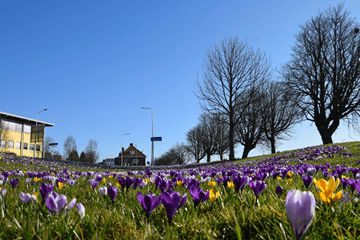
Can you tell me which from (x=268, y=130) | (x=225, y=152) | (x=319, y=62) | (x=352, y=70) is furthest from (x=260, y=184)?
(x=225, y=152)

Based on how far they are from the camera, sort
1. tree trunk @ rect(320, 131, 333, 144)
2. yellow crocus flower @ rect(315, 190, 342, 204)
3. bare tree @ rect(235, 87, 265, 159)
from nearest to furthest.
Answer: yellow crocus flower @ rect(315, 190, 342, 204), tree trunk @ rect(320, 131, 333, 144), bare tree @ rect(235, 87, 265, 159)

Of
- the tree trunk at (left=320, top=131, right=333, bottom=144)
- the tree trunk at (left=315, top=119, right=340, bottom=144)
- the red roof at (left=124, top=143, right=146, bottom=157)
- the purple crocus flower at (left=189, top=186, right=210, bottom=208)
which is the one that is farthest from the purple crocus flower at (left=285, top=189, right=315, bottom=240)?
the red roof at (left=124, top=143, right=146, bottom=157)

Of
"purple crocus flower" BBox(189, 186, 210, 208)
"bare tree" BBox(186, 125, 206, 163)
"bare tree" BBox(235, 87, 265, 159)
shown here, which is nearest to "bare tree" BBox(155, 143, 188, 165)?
"bare tree" BBox(186, 125, 206, 163)

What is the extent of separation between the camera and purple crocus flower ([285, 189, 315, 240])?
2.82 feet

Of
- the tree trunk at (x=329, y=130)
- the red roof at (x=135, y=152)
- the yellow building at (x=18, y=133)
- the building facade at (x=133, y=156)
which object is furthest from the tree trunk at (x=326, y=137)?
the red roof at (x=135, y=152)

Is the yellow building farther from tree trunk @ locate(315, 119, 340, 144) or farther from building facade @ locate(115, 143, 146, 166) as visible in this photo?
tree trunk @ locate(315, 119, 340, 144)

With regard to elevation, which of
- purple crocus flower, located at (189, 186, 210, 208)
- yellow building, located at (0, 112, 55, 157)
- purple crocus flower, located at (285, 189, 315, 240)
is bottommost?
purple crocus flower, located at (189, 186, 210, 208)

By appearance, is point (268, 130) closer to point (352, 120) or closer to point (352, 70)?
point (352, 120)

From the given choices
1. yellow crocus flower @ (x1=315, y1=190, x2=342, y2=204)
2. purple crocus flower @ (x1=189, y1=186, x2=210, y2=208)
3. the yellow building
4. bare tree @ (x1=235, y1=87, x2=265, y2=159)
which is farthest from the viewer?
the yellow building

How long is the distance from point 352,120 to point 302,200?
29058mm

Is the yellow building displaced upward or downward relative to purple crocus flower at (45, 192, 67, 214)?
upward

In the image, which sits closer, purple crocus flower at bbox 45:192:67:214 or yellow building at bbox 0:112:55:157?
purple crocus flower at bbox 45:192:67:214

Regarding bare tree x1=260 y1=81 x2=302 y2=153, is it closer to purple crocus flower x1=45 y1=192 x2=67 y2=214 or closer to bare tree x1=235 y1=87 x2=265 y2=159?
bare tree x1=235 y1=87 x2=265 y2=159

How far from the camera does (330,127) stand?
2558 cm
